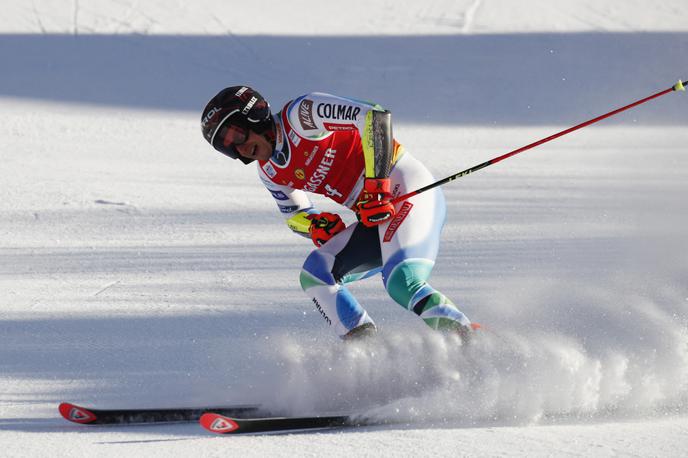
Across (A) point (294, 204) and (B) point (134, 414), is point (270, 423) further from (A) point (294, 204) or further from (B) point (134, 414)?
(A) point (294, 204)

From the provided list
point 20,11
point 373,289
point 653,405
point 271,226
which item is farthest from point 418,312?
point 20,11

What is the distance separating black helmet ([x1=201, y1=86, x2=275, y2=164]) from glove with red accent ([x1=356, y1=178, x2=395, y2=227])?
1.62ft

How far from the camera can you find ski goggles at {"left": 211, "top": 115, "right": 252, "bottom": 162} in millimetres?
3783

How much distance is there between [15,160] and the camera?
8492 mm

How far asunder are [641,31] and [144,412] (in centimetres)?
1111

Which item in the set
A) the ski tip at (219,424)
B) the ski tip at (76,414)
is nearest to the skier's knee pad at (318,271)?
the ski tip at (219,424)

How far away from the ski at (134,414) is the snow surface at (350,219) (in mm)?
76

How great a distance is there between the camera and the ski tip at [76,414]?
349 centimetres

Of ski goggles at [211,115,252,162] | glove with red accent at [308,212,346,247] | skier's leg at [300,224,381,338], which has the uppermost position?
ski goggles at [211,115,252,162]

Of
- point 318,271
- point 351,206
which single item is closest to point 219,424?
point 318,271

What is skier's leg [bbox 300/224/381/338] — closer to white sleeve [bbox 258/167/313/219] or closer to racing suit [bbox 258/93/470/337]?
racing suit [bbox 258/93/470/337]

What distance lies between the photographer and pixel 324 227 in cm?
410

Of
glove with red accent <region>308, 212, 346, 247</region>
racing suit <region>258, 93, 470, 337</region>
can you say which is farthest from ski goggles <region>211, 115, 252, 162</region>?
glove with red accent <region>308, 212, 346, 247</region>

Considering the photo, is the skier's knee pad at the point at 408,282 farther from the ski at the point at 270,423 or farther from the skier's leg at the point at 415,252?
the ski at the point at 270,423
